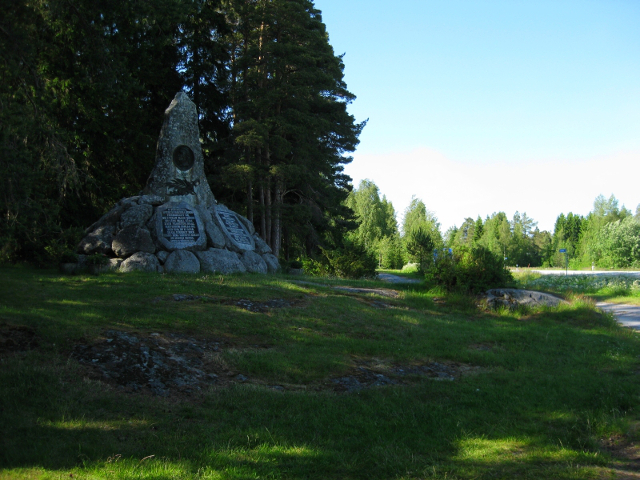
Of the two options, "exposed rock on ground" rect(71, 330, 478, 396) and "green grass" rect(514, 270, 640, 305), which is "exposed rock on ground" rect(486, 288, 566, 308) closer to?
"green grass" rect(514, 270, 640, 305)

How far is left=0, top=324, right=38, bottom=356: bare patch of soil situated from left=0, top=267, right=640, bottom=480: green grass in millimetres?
123

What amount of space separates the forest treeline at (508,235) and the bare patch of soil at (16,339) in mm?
17457

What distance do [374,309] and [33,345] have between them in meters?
6.83

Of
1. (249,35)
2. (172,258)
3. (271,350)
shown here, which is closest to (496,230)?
(249,35)

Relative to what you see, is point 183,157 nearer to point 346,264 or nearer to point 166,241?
point 166,241

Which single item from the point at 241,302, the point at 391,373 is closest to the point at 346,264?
the point at 241,302

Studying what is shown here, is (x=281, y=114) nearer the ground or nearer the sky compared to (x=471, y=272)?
nearer the sky

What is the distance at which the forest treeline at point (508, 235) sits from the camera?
40.6m

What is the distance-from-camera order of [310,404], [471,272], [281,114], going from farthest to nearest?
[281,114] → [471,272] → [310,404]

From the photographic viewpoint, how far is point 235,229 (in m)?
16.4

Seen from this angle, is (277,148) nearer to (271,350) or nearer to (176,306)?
(176,306)

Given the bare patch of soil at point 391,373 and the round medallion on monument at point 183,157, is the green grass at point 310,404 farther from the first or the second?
the round medallion on monument at point 183,157

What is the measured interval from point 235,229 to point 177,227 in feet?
7.59

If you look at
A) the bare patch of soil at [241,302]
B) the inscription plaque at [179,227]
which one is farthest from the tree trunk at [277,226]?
the bare patch of soil at [241,302]
